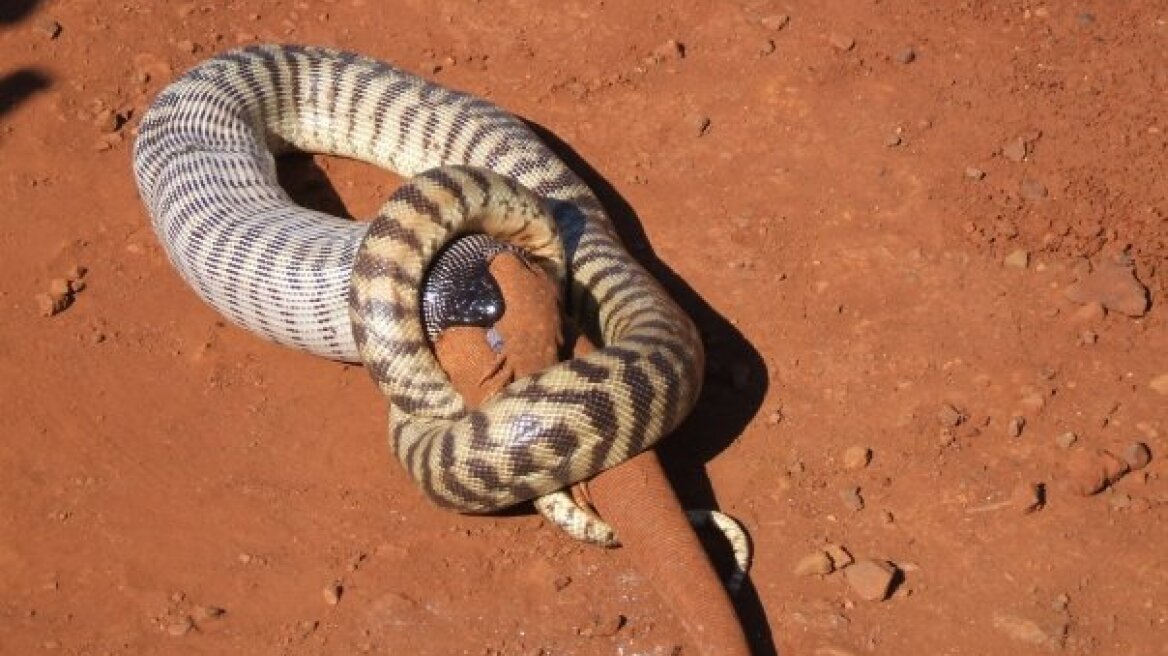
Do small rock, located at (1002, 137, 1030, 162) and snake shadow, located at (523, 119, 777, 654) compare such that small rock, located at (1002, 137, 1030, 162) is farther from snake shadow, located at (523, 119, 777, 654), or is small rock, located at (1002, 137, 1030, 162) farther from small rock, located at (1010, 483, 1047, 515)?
small rock, located at (1010, 483, 1047, 515)

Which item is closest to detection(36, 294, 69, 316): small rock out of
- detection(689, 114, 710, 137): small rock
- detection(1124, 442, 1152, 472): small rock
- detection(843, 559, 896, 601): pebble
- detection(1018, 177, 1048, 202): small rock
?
detection(689, 114, 710, 137): small rock

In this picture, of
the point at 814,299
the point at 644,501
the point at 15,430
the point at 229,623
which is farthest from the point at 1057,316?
the point at 15,430

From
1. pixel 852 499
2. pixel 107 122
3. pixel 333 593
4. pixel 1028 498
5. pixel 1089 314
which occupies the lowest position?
pixel 333 593

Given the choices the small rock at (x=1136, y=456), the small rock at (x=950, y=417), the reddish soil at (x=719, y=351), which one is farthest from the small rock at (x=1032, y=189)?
the small rock at (x=1136, y=456)

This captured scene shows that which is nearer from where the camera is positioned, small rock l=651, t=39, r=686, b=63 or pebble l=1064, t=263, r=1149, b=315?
pebble l=1064, t=263, r=1149, b=315

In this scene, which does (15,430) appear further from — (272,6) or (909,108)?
(909,108)

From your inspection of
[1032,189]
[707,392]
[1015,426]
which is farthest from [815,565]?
[1032,189]

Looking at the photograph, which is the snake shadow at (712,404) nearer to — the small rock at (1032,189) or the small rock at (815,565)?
the small rock at (815,565)

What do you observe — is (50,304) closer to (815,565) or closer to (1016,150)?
(815,565)
